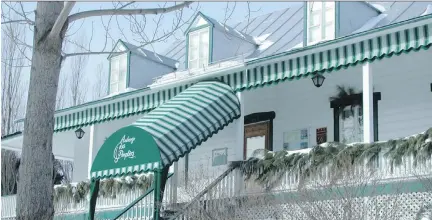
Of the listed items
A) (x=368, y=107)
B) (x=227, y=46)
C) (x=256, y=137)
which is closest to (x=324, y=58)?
(x=368, y=107)

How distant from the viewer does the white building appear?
1297 centimetres

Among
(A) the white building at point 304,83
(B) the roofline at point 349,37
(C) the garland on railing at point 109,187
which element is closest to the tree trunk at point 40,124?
(A) the white building at point 304,83

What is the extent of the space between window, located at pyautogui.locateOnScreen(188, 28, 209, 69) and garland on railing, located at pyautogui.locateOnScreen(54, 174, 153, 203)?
351 cm

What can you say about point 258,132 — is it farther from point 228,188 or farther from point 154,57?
point 154,57

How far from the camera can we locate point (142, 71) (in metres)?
21.5

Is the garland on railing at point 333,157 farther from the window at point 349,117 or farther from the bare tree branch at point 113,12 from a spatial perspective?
the bare tree branch at point 113,12

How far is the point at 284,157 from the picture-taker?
13.1m

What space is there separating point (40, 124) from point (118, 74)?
11.3 metres

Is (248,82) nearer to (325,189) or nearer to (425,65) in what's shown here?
(425,65)

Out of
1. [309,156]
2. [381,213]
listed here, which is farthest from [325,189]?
[309,156]

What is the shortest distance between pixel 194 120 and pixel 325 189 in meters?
5.32

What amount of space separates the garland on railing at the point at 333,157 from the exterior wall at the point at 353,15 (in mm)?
3367

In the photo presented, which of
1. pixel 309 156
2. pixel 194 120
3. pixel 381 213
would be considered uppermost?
pixel 194 120

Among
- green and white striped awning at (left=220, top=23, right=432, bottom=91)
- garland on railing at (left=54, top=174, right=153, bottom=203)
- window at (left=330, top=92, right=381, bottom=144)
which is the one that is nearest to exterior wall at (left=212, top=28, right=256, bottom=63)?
green and white striped awning at (left=220, top=23, right=432, bottom=91)
